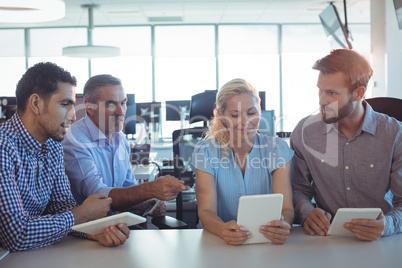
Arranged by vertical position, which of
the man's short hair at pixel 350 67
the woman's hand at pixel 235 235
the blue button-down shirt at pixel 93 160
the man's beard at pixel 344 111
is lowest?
the woman's hand at pixel 235 235

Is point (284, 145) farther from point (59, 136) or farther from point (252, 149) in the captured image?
point (59, 136)

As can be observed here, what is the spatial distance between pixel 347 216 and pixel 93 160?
4.70ft

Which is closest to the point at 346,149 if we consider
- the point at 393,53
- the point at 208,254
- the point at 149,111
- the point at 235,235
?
the point at 235,235

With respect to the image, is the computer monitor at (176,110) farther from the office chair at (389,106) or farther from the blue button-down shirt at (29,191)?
the blue button-down shirt at (29,191)

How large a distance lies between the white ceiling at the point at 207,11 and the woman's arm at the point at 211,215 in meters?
6.17

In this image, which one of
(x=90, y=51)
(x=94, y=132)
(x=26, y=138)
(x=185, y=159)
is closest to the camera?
(x=26, y=138)

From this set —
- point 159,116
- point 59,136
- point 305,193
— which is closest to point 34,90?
point 59,136

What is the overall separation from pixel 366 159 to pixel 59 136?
1.46 metres

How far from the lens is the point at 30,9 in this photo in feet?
10.8

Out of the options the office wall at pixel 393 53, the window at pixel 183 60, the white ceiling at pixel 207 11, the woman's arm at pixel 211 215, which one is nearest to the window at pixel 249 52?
the window at pixel 183 60

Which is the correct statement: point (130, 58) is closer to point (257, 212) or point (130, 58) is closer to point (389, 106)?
point (389, 106)

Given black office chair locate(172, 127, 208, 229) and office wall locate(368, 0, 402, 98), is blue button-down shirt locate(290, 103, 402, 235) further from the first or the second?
office wall locate(368, 0, 402, 98)

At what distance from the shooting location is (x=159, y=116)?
7559 millimetres

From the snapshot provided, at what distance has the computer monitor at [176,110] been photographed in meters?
7.46
